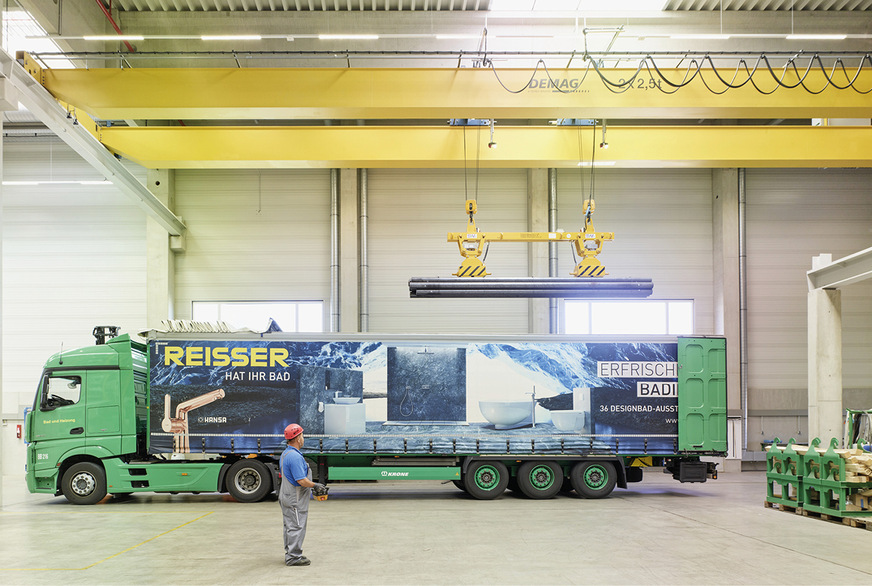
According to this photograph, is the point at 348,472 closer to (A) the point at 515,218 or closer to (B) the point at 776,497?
(B) the point at 776,497

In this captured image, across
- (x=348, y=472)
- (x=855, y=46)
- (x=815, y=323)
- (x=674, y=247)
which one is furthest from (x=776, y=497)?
(x=855, y=46)

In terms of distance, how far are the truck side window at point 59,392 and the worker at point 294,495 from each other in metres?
7.41

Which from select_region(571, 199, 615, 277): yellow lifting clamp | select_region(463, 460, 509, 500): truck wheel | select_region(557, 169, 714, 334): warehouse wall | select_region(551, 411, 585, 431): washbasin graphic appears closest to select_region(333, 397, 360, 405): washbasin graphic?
select_region(463, 460, 509, 500): truck wheel

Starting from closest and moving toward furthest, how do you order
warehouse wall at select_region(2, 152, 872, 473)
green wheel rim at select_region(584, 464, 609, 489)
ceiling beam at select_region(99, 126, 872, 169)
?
1. green wheel rim at select_region(584, 464, 609, 489)
2. ceiling beam at select_region(99, 126, 872, 169)
3. warehouse wall at select_region(2, 152, 872, 473)

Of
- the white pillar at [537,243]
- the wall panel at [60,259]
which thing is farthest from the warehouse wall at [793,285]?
the wall panel at [60,259]

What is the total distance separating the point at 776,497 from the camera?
12.6m

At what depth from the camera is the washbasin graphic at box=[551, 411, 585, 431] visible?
13.8 m

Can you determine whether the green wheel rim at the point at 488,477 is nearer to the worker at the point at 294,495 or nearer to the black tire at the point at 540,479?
the black tire at the point at 540,479

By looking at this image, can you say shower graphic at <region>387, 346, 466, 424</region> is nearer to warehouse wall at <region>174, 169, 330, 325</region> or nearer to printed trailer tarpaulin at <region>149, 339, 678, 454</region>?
printed trailer tarpaulin at <region>149, 339, 678, 454</region>

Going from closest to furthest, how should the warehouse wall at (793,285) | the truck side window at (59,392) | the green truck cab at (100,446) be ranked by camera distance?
the green truck cab at (100,446) < the truck side window at (59,392) < the warehouse wall at (793,285)

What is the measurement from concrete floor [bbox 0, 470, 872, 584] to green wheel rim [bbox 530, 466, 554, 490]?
45 cm

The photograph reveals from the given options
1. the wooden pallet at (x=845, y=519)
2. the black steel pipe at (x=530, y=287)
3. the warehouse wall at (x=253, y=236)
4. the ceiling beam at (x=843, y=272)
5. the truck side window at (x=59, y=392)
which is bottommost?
the wooden pallet at (x=845, y=519)

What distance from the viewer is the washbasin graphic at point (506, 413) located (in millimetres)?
13695

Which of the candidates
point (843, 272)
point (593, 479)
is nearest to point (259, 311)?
point (593, 479)
